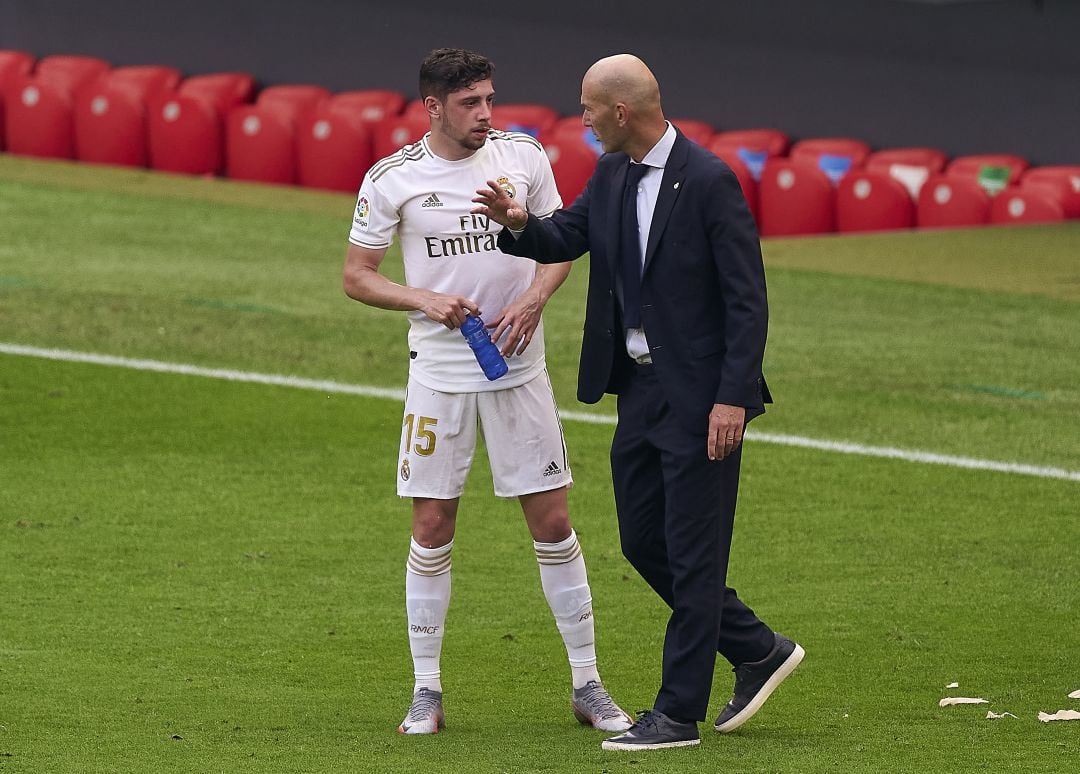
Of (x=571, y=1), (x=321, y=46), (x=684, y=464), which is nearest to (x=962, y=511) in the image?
(x=684, y=464)

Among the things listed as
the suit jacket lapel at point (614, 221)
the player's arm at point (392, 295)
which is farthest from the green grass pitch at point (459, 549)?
the suit jacket lapel at point (614, 221)

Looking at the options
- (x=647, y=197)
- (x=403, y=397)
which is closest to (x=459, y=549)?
(x=403, y=397)

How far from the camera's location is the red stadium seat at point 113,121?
21.0 m

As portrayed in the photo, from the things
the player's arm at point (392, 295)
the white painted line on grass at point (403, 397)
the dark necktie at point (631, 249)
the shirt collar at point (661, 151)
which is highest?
the shirt collar at point (661, 151)

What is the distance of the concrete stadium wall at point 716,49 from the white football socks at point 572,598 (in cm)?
1281

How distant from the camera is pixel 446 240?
5.81 meters

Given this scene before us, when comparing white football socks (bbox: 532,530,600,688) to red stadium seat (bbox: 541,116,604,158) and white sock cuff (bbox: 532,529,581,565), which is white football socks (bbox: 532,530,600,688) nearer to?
white sock cuff (bbox: 532,529,581,565)

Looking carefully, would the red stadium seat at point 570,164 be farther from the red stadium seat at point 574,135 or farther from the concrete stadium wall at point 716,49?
the concrete stadium wall at point 716,49

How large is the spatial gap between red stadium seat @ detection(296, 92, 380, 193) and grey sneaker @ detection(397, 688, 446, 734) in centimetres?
1431

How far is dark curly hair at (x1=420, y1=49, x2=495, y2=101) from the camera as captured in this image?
565cm

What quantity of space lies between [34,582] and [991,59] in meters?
12.8

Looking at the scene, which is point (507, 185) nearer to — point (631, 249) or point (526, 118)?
point (631, 249)

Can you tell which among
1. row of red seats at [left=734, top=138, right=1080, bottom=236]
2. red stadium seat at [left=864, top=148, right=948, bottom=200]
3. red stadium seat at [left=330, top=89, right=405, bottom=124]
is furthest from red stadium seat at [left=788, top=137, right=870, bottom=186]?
red stadium seat at [left=330, top=89, right=405, bottom=124]

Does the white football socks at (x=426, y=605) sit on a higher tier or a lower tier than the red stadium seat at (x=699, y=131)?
lower
